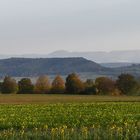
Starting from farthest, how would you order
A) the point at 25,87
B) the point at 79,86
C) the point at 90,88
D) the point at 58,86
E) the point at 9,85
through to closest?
1. the point at 58,86
2. the point at 9,85
3. the point at 25,87
4. the point at 90,88
5. the point at 79,86

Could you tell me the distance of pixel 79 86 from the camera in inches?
3757

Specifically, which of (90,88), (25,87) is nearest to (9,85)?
(25,87)

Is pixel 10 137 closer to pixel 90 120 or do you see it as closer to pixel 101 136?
pixel 101 136

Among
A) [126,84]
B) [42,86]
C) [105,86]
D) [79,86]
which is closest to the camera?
[79,86]

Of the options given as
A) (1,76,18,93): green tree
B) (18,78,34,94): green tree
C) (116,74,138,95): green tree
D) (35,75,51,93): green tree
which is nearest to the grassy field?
(116,74,138,95): green tree

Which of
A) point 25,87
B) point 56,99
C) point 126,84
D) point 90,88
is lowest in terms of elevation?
point 56,99

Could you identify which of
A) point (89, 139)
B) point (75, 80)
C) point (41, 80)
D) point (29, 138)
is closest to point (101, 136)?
point (89, 139)

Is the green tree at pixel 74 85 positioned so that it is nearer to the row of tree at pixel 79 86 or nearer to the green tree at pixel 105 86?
the row of tree at pixel 79 86

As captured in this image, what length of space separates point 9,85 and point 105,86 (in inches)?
695

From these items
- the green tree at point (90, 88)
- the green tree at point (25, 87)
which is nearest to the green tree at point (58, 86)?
the green tree at point (25, 87)

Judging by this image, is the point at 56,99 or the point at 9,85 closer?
the point at 56,99

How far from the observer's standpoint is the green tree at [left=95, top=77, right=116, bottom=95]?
317ft

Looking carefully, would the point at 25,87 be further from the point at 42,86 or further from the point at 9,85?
the point at 42,86

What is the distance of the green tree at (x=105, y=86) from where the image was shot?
317 feet
